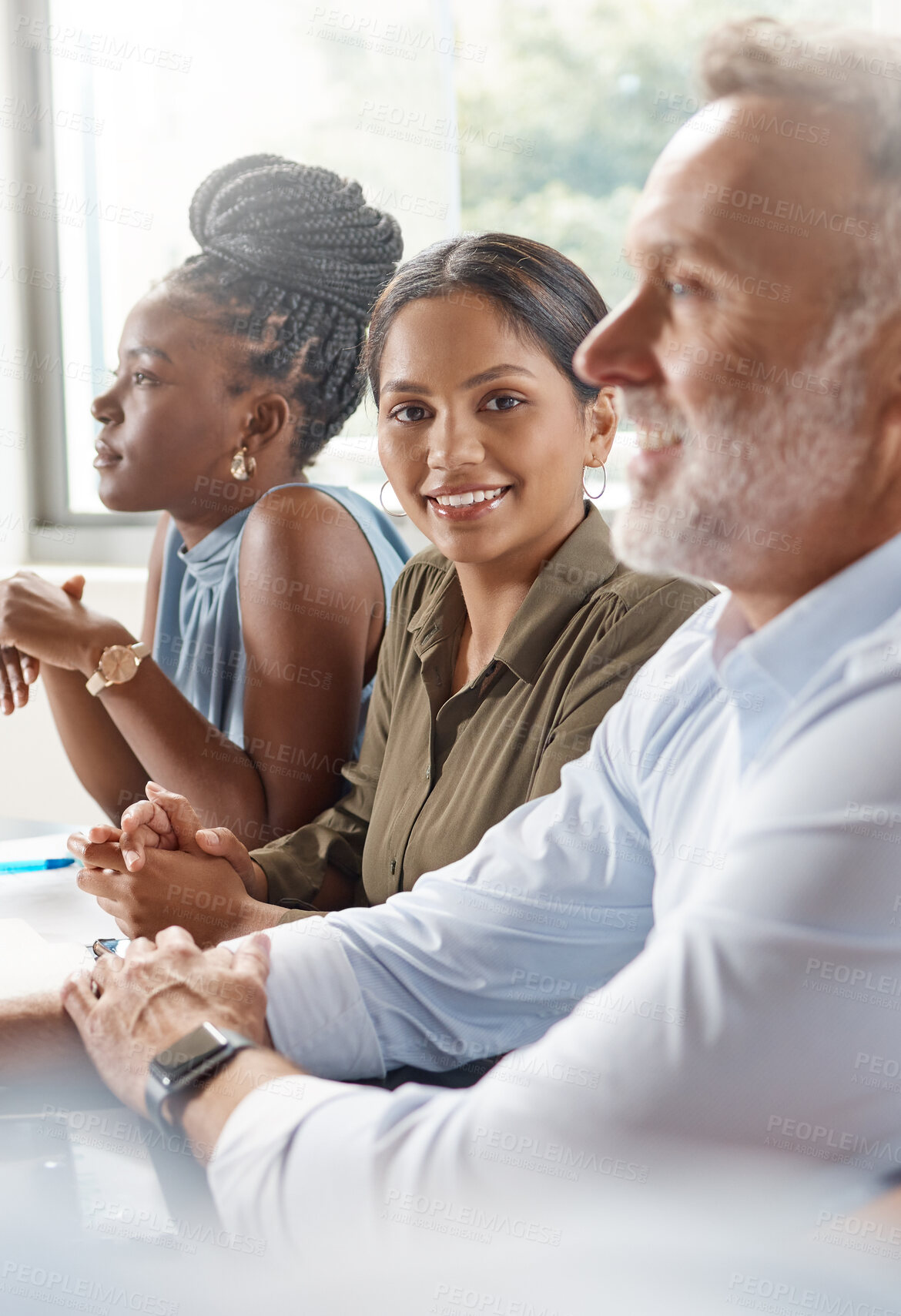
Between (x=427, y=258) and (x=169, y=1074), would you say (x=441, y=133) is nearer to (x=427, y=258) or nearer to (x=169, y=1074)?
(x=427, y=258)

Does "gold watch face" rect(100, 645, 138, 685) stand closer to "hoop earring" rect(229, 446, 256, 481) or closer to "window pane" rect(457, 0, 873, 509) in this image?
"hoop earring" rect(229, 446, 256, 481)

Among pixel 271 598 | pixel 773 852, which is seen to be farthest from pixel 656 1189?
pixel 271 598

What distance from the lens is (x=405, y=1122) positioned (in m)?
0.65

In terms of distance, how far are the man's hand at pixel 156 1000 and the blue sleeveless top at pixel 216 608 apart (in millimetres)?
734

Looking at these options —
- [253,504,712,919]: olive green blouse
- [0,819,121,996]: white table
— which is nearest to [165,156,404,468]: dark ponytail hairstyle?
[253,504,712,919]: olive green blouse

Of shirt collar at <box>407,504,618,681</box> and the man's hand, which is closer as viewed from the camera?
the man's hand

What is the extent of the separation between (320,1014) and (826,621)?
462mm

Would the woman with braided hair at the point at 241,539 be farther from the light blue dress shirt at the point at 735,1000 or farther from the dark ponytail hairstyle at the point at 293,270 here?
the light blue dress shirt at the point at 735,1000

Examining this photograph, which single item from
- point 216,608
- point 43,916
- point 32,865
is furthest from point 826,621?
point 216,608

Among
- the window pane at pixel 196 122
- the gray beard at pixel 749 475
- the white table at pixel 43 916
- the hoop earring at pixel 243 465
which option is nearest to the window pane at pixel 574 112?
the window pane at pixel 196 122

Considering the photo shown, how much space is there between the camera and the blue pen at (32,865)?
1432 mm

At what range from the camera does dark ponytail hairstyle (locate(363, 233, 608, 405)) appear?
1.22 m

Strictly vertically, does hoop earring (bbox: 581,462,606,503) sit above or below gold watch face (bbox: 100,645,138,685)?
above

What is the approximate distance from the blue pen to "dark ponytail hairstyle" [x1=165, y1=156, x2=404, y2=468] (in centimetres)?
74
